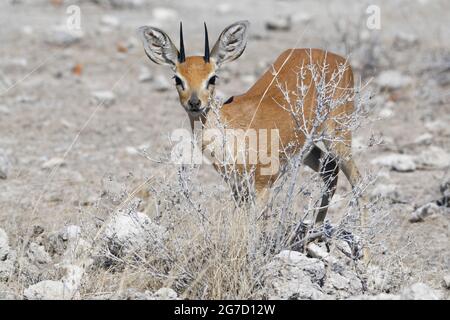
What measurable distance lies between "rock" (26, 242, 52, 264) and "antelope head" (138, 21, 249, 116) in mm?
1284

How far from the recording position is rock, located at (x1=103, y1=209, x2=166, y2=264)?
16.0ft

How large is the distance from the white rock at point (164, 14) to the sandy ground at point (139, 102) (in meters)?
0.05

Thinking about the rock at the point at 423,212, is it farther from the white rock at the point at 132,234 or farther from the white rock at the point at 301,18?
the white rock at the point at 301,18

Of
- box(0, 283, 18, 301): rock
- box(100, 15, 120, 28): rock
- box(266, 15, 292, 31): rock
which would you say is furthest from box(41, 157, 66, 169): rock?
box(266, 15, 292, 31): rock

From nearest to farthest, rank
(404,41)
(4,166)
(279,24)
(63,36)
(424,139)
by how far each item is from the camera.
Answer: (4,166), (424,139), (63,36), (404,41), (279,24)

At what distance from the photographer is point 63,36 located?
39.3ft

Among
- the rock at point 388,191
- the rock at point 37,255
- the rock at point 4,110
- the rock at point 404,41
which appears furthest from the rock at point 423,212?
the rock at point 404,41

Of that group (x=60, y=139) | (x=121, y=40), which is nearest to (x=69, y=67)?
(x=121, y=40)

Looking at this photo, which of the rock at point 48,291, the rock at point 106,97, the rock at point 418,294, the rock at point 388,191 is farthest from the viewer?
the rock at point 106,97

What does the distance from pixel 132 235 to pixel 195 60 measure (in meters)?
1.34

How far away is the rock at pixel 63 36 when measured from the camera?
39.2 ft

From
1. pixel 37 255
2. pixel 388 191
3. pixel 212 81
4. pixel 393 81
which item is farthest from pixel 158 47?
pixel 393 81

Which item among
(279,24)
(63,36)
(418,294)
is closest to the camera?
(418,294)

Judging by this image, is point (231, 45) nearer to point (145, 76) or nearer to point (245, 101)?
point (245, 101)
